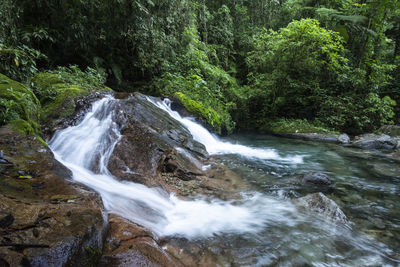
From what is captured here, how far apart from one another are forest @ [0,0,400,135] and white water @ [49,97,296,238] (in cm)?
130

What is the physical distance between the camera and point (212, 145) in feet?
27.5

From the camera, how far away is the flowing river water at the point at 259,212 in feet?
10.1

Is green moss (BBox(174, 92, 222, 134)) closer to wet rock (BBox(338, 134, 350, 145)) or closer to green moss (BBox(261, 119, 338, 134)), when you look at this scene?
green moss (BBox(261, 119, 338, 134))

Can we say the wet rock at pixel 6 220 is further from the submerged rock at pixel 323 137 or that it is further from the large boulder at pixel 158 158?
the submerged rock at pixel 323 137

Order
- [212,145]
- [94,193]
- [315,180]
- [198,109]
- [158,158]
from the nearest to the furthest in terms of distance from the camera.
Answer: [94,193]
[158,158]
[315,180]
[212,145]
[198,109]

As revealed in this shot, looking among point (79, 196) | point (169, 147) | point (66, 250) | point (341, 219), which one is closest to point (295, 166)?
point (341, 219)

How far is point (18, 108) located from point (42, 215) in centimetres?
293

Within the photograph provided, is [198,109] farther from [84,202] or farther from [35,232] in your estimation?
[35,232]

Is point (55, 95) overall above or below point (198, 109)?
above

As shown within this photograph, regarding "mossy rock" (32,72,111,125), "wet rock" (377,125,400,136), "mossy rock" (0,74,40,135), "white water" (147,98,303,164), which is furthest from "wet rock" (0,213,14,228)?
"wet rock" (377,125,400,136)

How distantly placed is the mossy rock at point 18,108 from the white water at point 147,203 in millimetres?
701

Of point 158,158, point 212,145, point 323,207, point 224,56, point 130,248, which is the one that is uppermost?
point 224,56

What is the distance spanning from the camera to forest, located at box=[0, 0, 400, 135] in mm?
7598

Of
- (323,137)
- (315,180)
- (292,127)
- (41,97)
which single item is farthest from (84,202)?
(292,127)
